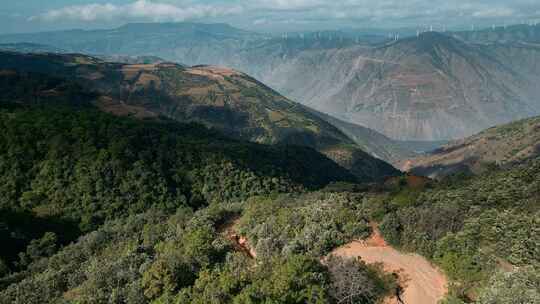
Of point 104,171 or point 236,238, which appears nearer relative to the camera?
point 236,238

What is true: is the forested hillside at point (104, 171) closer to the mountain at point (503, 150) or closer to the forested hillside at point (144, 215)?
the forested hillside at point (144, 215)

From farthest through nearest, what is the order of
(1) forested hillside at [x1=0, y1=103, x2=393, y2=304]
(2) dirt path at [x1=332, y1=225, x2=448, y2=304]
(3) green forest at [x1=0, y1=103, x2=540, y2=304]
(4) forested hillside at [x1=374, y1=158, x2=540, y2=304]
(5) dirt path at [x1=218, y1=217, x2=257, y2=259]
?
(5) dirt path at [x1=218, y1=217, x2=257, y2=259], (1) forested hillside at [x1=0, y1=103, x2=393, y2=304], (2) dirt path at [x1=332, y1=225, x2=448, y2=304], (3) green forest at [x1=0, y1=103, x2=540, y2=304], (4) forested hillside at [x1=374, y1=158, x2=540, y2=304]

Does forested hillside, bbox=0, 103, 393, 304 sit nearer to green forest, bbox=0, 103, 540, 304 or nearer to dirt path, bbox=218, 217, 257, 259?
green forest, bbox=0, 103, 540, 304

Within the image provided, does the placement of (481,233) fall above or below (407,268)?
above

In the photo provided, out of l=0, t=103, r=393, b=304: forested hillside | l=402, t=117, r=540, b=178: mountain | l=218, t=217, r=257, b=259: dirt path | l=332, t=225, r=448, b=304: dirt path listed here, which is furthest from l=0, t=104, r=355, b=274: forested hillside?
l=402, t=117, r=540, b=178: mountain

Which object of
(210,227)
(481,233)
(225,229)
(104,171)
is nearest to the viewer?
(481,233)

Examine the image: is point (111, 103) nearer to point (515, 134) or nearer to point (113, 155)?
point (113, 155)

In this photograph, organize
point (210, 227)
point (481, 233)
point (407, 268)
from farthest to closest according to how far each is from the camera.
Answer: point (210, 227) < point (407, 268) < point (481, 233)

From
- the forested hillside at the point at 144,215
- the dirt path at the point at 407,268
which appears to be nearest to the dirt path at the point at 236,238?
the forested hillside at the point at 144,215

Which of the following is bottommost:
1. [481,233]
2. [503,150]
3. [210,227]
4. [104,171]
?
[503,150]

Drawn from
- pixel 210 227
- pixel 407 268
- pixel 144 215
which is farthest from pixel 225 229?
pixel 407 268

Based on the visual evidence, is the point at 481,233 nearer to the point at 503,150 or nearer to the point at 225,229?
the point at 225,229
